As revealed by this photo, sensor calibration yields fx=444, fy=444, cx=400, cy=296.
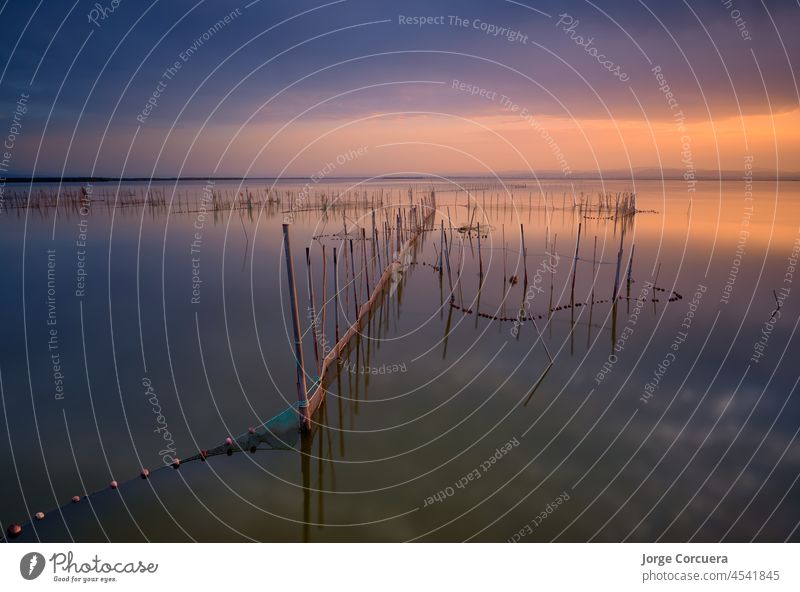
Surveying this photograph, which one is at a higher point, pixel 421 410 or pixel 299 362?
pixel 299 362

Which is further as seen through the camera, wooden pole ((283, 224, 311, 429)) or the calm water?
wooden pole ((283, 224, 311, 429))

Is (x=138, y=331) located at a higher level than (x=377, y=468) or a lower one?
higher

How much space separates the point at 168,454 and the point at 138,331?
18.9ft

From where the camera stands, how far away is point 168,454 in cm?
677

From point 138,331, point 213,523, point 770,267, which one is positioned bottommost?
point 213,523

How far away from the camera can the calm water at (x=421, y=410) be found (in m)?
5.82

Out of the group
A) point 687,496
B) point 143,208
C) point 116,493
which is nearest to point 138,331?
point 116,493

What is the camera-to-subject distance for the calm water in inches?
229

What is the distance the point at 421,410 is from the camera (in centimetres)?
830

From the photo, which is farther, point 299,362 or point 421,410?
point 421,410

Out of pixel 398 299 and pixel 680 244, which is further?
pixel 680 244

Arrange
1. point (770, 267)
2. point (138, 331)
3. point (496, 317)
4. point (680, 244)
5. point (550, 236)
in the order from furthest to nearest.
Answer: point (550, 236), point (680, 244), point (770, 267), point (496, 317), point (138, 331)

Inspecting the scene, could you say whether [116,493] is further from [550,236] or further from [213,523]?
[550,236]

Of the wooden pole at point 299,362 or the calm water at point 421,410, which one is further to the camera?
the wooden pole at point 299,362
